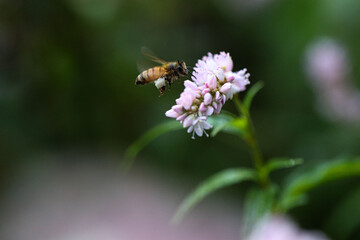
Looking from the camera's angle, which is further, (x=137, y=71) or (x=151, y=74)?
(x=137, y=71)

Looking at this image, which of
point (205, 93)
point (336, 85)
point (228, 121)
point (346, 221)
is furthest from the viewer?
point (336, 85)

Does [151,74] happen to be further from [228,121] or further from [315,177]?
[315,177]

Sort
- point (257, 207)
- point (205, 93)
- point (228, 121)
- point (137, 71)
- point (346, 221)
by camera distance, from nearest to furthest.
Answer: point (205, 93) → point (228, 121) → point (257, 207) → point (346, 221) → point (137, 71)

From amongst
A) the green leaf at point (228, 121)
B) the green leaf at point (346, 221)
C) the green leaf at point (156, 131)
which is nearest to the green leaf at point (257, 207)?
the green leaf at point (228, 121)

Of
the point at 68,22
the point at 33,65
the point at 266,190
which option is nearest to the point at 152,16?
the point at 68,22

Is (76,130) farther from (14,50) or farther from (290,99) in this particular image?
(290,99)

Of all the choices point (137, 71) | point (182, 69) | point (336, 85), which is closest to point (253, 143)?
point (182, 69)

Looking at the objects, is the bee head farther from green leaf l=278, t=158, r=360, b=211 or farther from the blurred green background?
the blurred green background

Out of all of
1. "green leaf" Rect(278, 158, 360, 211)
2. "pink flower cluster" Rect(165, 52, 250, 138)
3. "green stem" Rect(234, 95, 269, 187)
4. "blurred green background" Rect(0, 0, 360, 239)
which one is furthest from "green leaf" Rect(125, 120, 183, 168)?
"blurred green background" Rect(0, 0, 360, 239)

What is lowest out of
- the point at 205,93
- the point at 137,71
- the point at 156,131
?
the point at 205,93
